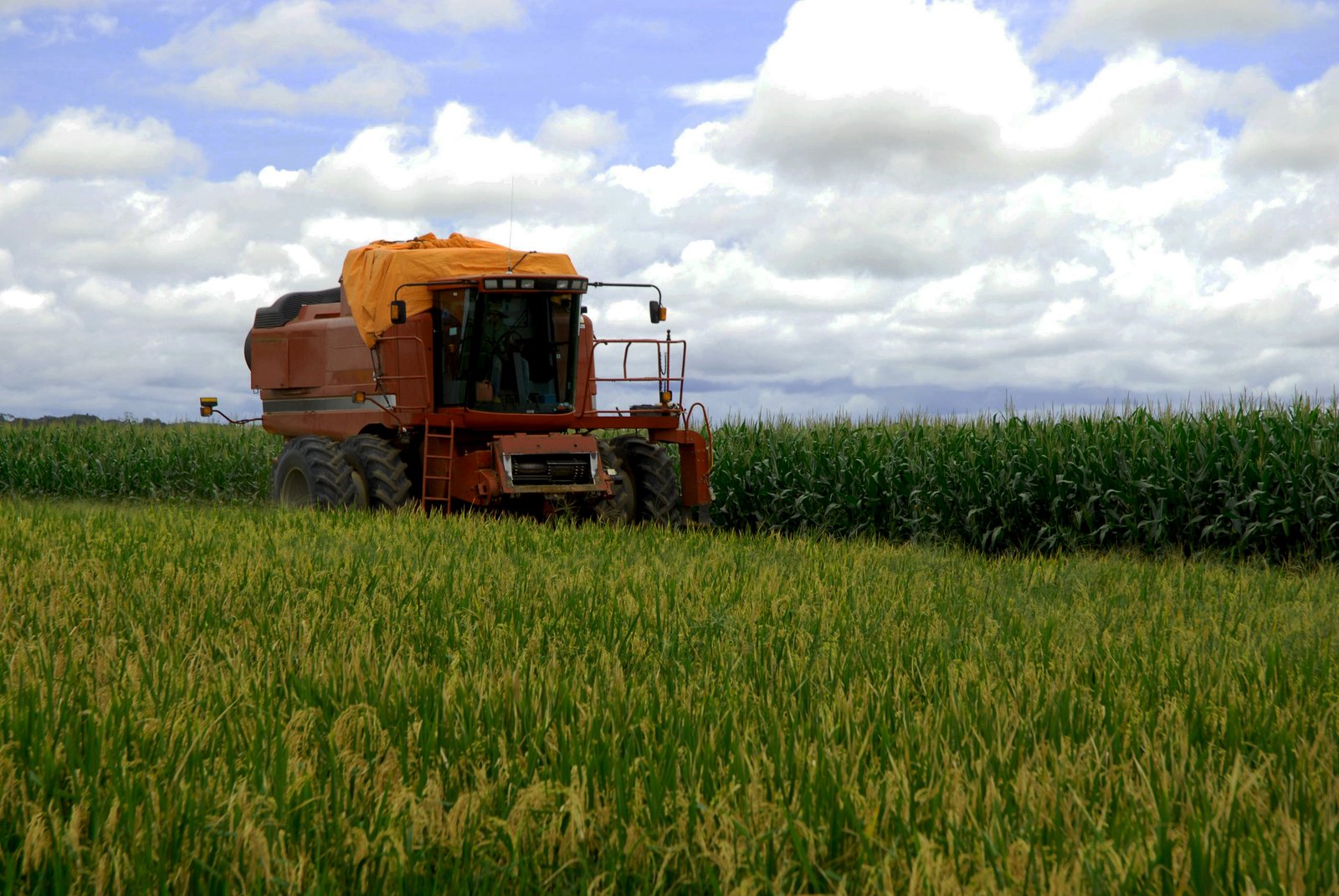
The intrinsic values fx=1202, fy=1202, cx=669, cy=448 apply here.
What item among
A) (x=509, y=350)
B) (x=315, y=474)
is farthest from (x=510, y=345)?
(x=315, y=474)

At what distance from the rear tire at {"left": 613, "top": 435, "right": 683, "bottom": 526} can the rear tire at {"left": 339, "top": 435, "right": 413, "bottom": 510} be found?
258 centimetres

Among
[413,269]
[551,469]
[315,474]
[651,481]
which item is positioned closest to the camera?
[551,469]

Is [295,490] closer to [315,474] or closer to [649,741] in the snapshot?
[315,474]

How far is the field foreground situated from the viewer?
301 centimetres

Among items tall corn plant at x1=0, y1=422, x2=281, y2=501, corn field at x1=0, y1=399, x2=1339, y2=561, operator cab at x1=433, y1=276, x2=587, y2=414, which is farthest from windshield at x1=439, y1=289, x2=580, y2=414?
tall corn plant at x1=0, y1=422, x2=281, y2=501

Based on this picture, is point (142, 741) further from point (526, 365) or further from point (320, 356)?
point (320, 356)

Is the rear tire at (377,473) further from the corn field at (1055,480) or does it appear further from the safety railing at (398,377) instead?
the corn field at (1055,480)

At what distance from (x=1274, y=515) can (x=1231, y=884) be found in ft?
37.0

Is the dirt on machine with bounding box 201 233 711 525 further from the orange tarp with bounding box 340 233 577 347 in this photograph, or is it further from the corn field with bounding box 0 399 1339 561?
the corn field with bounding box 0 399 1339 561

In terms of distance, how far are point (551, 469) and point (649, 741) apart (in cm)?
908

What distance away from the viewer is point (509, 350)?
44.8 ft

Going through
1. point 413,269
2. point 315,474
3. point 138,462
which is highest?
point 413,269

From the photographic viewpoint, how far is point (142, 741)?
394 cm

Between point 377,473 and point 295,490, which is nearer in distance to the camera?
point 377,473
